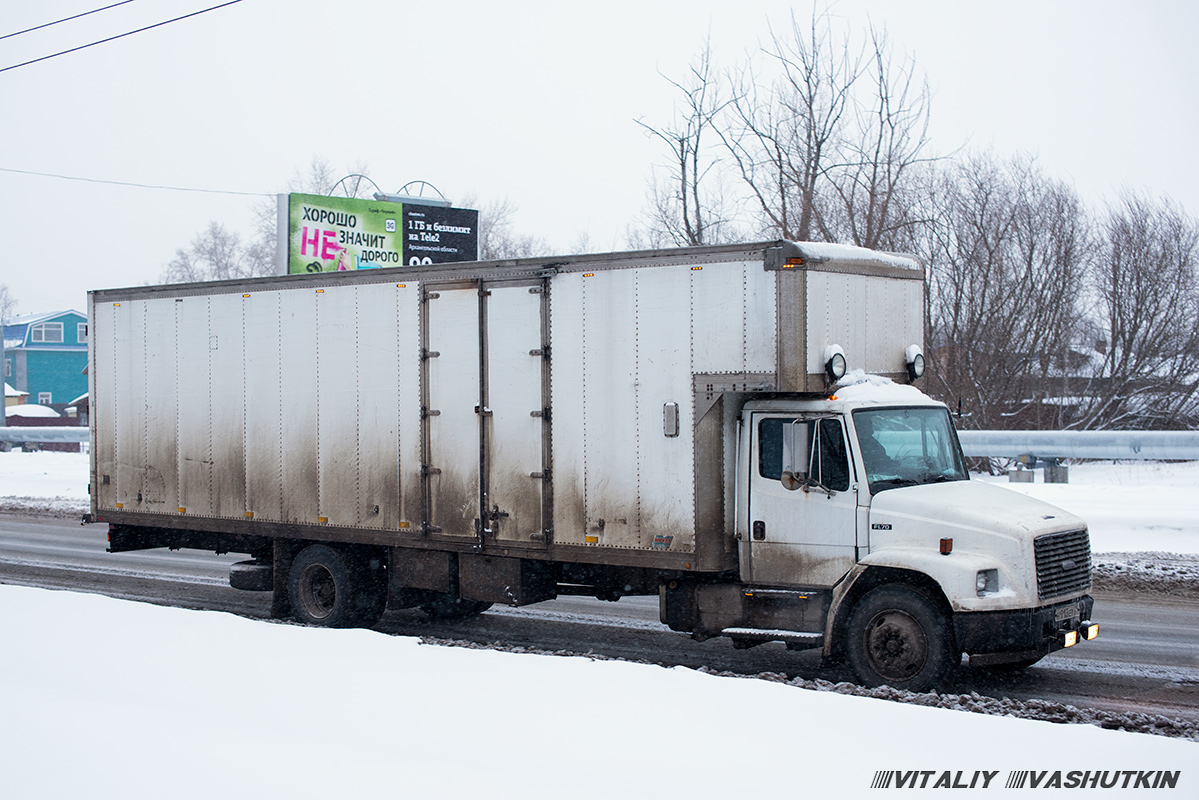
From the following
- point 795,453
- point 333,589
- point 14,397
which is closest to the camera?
point 795,453

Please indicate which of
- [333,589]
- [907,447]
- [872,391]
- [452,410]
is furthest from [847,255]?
[333,589]

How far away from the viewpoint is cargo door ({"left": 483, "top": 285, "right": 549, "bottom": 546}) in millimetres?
9398

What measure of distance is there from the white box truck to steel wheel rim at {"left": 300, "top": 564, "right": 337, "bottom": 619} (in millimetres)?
34

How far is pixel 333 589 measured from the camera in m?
11.0

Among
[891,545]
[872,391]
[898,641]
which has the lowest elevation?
[898,641]

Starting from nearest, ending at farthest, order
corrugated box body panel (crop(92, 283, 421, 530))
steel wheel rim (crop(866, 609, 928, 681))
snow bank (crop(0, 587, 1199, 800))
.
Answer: snow bank (crop(0, 587, 1199, 800))
steel wheel rim (crop(866, 609, 928, 681))
corrugated box body panel (crop(92, 283, 421, 530))

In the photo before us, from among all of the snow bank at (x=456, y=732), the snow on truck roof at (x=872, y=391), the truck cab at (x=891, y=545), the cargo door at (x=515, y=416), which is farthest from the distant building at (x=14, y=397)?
the snow on truck roof at (x=872, y=391)

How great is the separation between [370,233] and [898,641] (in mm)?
21019

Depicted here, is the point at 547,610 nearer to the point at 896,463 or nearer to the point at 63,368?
the point at 896,463

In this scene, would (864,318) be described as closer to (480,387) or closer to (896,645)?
(896,645)

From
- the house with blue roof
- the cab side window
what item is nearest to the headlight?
the cab side window

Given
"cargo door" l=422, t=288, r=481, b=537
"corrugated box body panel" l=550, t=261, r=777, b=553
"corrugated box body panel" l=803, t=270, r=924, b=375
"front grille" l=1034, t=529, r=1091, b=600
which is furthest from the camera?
"cargo door" l=422, t=288, r=481, b=537

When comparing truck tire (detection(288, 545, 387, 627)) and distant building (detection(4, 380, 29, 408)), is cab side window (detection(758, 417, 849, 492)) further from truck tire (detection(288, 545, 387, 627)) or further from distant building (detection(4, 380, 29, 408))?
distant building (detection(4, 380, 29, 408))

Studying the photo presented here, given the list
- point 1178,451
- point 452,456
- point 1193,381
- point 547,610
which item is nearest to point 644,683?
point 452,456
